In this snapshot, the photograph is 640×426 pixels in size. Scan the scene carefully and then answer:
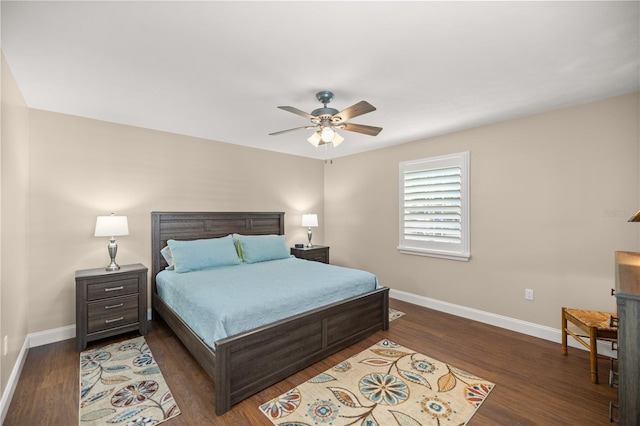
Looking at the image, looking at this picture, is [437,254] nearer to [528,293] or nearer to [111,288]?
[528,293]

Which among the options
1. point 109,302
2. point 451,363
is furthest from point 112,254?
point 451,363

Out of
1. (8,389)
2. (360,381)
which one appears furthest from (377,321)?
(8,389)

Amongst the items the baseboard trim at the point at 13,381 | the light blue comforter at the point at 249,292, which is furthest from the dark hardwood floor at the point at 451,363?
Result: the light blue comforter at the point at 249,292

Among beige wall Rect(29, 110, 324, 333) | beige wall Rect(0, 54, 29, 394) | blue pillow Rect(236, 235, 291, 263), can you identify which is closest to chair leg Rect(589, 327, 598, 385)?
blue pillow Rect(236, 235, 291, 263)

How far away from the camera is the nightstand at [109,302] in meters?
2.88

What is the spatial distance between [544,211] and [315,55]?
2999 millimetres

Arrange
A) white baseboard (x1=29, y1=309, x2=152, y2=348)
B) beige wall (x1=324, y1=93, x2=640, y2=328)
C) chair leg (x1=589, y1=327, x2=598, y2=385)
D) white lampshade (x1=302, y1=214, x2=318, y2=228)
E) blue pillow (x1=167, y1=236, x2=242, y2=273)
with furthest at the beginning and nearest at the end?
white lampshade (x1=302, y1=214, x2=318, y2=228), blue pillow (x1=167, y1=236, x2=242, y2=273), white baseboard (x1=29, y1=309, x2=152, y2=348), beige wall (x1=324, y1=93, x2=640, y2=328), chair leg (x1=589, y1=327, x2=598, y2=385)

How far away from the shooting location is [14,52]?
6.54ft

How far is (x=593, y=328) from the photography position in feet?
7.79

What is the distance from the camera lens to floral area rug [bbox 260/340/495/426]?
1.96 meters

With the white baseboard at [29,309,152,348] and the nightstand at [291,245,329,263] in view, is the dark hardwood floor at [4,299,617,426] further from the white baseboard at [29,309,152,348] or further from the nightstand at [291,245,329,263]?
the nightstand at [291,245,329,263]

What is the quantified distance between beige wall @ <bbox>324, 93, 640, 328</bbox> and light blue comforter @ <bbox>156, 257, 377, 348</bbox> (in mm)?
1489

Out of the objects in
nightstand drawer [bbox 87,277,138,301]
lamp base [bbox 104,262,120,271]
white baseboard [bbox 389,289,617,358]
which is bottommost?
white baseboard [bbox 389,289,617,358]

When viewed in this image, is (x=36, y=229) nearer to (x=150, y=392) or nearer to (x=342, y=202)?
(x=150, y=392)
